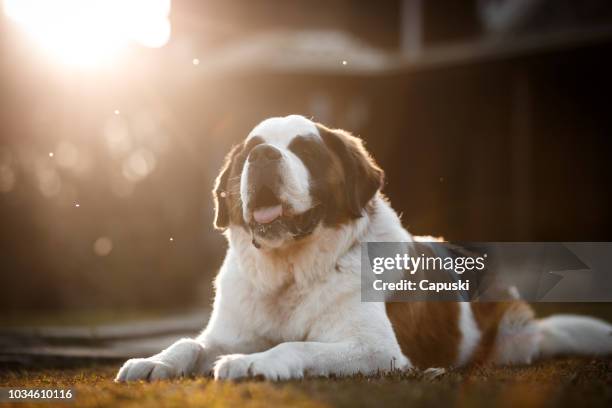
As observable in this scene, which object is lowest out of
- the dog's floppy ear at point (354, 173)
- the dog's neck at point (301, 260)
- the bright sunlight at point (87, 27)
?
the dog's neck at point (301, 260)

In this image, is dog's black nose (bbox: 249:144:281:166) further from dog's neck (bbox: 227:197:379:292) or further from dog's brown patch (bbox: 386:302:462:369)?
dog's brown patch (bbox: 386:302:462:369)

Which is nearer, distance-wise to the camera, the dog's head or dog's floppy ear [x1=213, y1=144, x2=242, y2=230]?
the dog's head

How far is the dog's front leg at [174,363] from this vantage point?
2941 mm

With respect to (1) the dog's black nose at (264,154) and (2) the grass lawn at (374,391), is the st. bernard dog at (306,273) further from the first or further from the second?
(2) the grass lawn at (374,391)

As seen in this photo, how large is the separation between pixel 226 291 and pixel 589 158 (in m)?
8.56

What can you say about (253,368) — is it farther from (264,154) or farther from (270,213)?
(264,154)

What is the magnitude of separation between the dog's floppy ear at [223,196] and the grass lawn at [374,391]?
→ 3.20 feet

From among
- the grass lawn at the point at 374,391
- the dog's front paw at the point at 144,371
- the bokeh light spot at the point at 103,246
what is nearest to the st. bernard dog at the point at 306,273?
the dog's front paw at the point at 144,371

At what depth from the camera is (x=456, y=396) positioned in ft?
7.93

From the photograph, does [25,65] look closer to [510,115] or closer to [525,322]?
[510,115]

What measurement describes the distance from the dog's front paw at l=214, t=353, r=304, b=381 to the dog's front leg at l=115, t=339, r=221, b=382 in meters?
0.33

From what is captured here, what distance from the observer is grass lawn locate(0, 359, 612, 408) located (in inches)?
90.9

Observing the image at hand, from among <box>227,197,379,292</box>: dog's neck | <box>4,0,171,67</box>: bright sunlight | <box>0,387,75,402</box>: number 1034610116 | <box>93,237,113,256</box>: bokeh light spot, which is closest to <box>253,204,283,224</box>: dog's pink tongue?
<box>227,197,379,292</box>: dog's neck

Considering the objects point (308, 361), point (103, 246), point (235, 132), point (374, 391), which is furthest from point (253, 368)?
point (235, 132)
